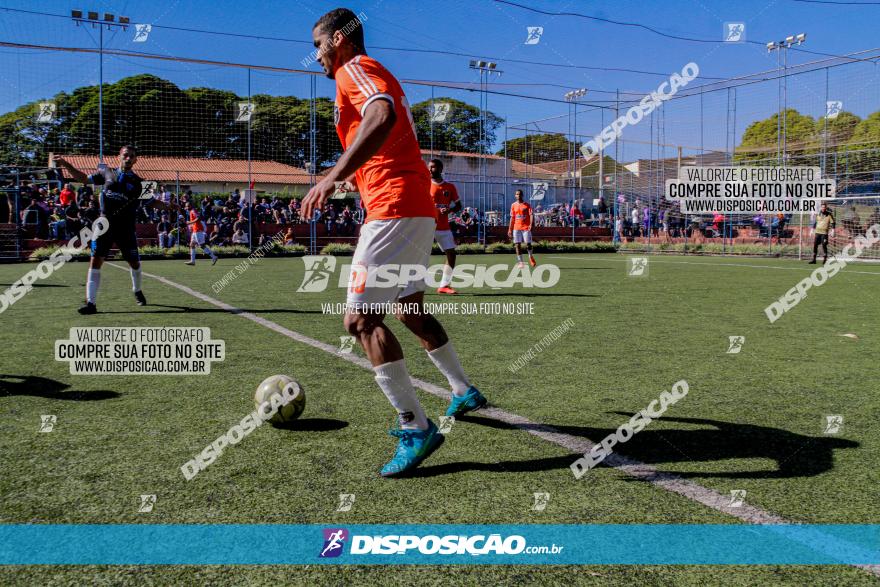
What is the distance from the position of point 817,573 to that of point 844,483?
99 centimetres

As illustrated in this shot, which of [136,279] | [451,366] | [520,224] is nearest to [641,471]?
[451,366]

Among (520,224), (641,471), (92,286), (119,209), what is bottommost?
(641,471)

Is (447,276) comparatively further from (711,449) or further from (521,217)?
(711,449)

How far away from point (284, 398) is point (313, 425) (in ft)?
0.80

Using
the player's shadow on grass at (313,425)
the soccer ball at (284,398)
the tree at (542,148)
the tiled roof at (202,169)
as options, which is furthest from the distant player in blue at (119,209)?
the tree at (542,148)

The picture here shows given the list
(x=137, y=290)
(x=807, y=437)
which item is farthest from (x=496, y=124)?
(x=807, y=437)

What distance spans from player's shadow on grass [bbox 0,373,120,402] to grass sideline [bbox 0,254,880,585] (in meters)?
0.03

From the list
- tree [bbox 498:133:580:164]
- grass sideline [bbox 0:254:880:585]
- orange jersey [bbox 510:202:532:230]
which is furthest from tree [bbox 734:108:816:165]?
grass sideline [bbox 0:254:880:585]

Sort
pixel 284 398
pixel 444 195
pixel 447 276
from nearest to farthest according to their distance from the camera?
pixel 284 398 → pixel 444 195 → pixel 447 276

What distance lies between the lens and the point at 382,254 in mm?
3285

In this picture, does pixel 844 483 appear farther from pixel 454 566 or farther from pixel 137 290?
pixel 137 290

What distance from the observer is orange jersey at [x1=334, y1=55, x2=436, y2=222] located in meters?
3.28

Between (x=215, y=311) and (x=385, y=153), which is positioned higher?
(x=385, y=153)

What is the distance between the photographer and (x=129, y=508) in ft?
8.94
